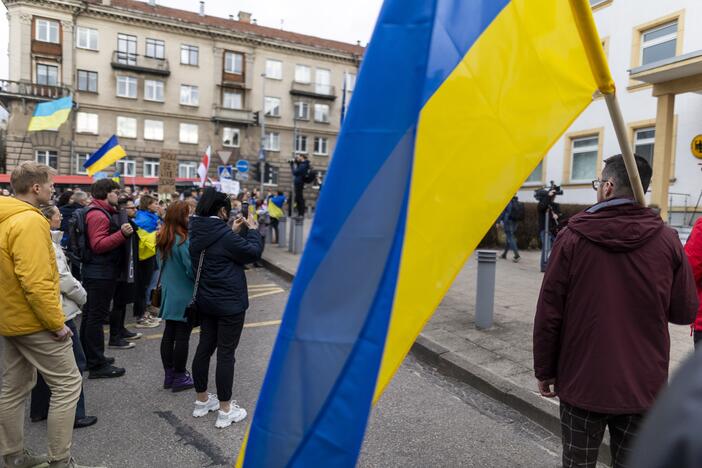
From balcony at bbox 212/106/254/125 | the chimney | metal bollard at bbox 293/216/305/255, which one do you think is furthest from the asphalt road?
the chimney

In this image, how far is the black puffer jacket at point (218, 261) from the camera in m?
3.95

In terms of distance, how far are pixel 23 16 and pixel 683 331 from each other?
4594 centimetres

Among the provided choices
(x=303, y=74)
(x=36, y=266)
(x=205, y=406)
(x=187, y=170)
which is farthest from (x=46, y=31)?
(x=36, y=266)

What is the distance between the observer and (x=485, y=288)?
6.15m

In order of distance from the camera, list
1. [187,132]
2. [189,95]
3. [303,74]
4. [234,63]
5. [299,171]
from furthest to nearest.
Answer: [303,74]
[234,63]
[189,95]
[187,132]
[299,171]

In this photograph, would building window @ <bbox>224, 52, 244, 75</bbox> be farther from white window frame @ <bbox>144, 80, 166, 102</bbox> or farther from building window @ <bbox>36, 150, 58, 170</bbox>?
building window @ <bbox>36, 150, 58, 170</bbox>

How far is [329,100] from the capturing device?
162ft

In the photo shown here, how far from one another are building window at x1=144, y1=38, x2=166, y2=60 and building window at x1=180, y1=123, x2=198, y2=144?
20.1ft

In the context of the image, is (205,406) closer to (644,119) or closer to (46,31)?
(644,119)

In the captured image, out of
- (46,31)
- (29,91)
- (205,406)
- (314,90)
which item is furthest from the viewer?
(314,90)

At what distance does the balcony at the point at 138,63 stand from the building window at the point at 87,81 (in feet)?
6.20

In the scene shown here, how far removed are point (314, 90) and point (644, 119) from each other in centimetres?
3621

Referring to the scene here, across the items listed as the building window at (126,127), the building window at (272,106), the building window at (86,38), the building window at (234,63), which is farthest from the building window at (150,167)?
the building window at (272,106)

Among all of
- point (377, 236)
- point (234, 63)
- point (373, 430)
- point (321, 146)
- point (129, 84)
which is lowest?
point (373, 430)
